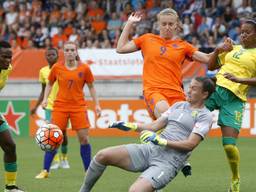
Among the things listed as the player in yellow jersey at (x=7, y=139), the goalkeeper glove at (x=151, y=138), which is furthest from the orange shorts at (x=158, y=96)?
the goalkeeper glove at (x=151, y=138)

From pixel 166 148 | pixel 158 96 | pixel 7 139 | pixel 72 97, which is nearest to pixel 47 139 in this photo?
pixel 7 139

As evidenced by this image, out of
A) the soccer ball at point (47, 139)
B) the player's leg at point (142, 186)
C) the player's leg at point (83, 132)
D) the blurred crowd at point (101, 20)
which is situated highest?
the player's leg at point (142, 186)

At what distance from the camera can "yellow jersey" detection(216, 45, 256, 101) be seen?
10828 millimetres

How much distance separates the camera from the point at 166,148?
8727 mm

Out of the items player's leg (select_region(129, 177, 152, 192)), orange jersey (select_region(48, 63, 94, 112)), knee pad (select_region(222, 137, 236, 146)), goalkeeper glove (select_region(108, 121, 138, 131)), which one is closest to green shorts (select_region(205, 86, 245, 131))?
A: knee pad (select_region(222, 137, 236, 146))

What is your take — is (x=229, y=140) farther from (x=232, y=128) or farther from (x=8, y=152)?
(x=8, y=152)

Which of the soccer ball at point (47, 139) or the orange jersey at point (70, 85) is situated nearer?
the soccer ball at point (47, 139)

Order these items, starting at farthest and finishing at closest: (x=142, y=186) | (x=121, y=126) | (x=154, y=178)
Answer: (x=121, y=126) → (x=154, y=178) → (x=142, y=186)

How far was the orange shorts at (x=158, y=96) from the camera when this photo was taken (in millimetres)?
10570

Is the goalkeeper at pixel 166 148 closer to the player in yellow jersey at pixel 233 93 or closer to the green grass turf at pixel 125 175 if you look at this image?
the player in yellow jersey at pixel 233 93

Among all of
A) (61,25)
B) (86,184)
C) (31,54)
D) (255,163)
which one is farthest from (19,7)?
(86,184)

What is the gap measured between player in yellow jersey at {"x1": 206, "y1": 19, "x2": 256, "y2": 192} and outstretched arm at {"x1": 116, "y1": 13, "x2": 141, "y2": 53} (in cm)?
113

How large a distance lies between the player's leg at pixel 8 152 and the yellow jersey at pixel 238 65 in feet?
9.89

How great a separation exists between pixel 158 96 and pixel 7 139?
6.92 ft
